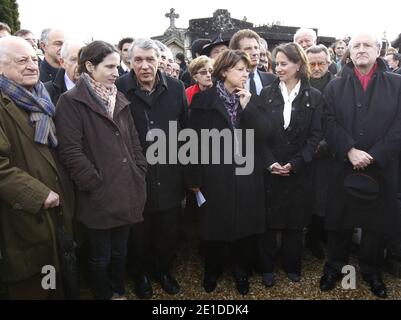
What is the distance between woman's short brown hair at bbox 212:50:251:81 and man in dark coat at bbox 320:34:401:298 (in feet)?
3.40

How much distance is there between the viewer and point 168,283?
12.5 feet

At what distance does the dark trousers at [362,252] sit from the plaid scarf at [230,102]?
1.69 metres

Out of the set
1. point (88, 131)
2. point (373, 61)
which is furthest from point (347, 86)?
point (88, 131)

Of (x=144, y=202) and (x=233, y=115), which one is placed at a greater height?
(x=233, y=115)

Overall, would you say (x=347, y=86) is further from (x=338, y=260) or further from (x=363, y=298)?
(x=363, y=298)

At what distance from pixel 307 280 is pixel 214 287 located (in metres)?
1.05

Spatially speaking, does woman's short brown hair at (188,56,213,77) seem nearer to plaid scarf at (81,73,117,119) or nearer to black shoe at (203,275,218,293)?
plaid scarf at (81,73,117,119)

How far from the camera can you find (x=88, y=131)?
3.05m

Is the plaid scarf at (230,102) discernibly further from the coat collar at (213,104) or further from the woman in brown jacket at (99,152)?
the woman in brown jacket at (99,152)

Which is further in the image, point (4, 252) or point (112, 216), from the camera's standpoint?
point (112, 216)

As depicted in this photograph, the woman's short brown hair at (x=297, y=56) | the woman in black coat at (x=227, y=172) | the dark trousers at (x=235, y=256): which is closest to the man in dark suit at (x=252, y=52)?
the woman's short brown hair at (x=297, y=56)

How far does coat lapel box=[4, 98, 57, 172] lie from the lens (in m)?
2.74

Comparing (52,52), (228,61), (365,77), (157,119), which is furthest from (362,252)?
(52,52)

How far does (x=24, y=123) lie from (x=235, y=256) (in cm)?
254
